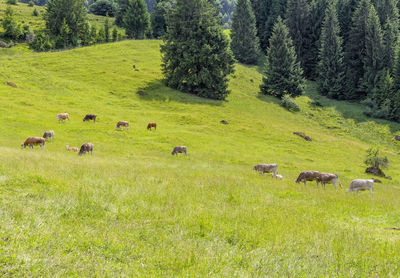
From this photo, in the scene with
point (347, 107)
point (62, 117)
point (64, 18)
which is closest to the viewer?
point (62, 117)

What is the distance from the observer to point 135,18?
350 ft

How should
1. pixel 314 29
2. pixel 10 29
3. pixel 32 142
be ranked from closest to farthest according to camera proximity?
1. pixel 32 142
2. pixel 10 29
3. pixel 314 29

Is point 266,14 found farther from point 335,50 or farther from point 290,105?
point 290,105

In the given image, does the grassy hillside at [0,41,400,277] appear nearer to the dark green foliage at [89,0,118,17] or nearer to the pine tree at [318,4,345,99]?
the pine tree at [318,4,345,99]

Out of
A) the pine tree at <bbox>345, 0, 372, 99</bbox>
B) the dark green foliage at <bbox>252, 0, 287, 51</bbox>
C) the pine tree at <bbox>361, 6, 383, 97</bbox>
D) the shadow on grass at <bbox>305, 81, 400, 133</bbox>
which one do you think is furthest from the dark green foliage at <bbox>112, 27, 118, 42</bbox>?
the pine tree at <bbox>361, 6, 383, 97</bbox>

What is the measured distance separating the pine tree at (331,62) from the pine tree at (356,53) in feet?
9.11

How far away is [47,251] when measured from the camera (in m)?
4.61

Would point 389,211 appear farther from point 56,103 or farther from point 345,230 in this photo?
point 56,103

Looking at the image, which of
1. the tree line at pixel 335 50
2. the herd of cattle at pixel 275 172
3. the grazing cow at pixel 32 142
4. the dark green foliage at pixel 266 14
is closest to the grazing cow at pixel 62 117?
the herd of cattle at pixel 275 172

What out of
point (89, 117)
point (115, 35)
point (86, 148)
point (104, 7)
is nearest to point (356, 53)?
point (89, 117)

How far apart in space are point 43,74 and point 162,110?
26241mm

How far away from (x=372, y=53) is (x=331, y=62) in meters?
10.7

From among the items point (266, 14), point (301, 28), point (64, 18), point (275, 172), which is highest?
point (266, 14)

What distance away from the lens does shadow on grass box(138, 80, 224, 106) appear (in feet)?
185
